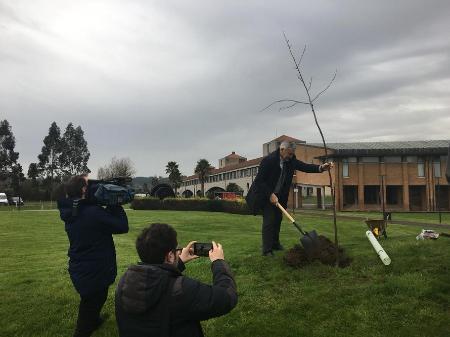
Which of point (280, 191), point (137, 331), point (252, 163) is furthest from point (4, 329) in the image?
point (252, 163)

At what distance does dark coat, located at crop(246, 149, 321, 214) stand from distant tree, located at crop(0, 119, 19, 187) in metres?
80.5

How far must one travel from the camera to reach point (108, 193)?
4.58 meters

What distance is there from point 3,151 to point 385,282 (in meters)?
83.5

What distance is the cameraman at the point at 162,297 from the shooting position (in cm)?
266

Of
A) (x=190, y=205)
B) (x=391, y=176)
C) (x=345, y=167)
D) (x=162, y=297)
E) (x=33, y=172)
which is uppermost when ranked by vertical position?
(x=33, y=172)

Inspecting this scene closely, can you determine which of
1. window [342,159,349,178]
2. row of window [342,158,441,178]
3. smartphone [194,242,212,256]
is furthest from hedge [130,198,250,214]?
smartphone [194,242,212,256]

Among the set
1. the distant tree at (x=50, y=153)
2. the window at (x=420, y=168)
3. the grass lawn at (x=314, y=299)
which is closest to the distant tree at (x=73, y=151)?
the distant tree at (x=50, y=153)

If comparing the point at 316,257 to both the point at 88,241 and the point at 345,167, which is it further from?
the point at 345,167

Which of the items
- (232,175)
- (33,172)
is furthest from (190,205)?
(33,172)

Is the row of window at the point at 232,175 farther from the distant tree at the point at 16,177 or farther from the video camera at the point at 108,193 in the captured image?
the video camera at the point at 108,193

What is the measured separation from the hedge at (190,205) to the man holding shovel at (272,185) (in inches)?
1103

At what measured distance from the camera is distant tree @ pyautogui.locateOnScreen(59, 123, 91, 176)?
8994cm

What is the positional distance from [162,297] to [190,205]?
37579 millimetres

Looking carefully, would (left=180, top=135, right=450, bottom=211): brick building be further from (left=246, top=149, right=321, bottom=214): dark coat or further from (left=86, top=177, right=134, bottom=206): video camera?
(left=86, top=177, right=134, bottom=206): video camera
